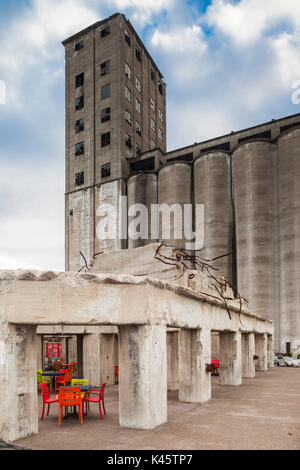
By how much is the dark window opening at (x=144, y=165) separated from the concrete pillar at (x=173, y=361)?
132ft

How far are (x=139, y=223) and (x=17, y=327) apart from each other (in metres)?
42.6

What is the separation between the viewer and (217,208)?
154ft

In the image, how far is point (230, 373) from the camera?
749 inches

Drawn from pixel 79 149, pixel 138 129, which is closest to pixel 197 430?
pixel 79 149

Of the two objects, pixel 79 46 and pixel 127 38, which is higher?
pixel 79 46

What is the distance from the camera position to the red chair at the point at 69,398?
426 inches

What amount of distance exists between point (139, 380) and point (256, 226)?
35.4 meters

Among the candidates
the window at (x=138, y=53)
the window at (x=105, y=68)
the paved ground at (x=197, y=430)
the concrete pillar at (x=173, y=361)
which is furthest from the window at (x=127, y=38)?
the paved ground at (x=197, y=430)

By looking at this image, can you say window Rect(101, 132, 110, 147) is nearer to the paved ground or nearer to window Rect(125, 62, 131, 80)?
window Rect(125, 62, 131, 80)

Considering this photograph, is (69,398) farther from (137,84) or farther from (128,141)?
(137,84)

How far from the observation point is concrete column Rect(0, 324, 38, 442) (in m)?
9.14

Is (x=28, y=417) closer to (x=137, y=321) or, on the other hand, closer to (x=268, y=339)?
(x=137, y=321)

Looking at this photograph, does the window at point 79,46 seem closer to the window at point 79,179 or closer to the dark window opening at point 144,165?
the window at point 79,179

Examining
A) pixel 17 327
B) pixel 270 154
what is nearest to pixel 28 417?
pixel 17 327
